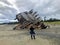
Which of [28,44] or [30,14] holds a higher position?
[30,14]

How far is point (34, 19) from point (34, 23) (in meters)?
1.08

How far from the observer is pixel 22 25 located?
1821 inches

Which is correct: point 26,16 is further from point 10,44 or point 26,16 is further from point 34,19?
point 10,44

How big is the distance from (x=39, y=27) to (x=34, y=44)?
27.7m

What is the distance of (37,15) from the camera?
149ft

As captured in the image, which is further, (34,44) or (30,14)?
(30,14)

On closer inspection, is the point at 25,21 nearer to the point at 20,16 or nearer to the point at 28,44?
the point at 20,16

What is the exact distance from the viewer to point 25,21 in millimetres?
45156

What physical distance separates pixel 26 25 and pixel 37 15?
11.1ft

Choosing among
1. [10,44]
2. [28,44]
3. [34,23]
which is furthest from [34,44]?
[34,23]

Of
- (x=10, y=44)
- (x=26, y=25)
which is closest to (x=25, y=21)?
(x=26, y=25)

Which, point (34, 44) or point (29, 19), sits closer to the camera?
point (34, 44)

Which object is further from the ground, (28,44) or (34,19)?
(34,19)

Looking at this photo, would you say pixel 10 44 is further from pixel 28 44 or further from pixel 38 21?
pixel 38 21
